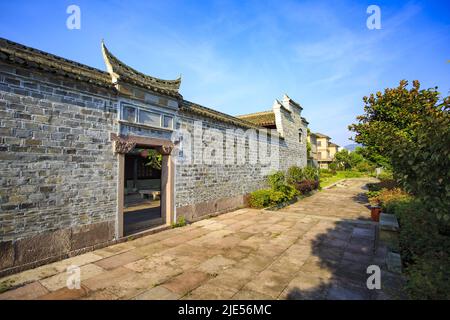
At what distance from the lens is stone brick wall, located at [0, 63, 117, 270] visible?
4406 mm

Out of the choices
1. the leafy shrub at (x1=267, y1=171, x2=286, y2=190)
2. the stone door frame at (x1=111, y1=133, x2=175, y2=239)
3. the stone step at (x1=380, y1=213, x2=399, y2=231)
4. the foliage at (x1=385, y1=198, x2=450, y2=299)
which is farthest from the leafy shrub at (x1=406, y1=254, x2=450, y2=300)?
the leafy shrub at (x1=267, y1=171, x2=286, y2=190)

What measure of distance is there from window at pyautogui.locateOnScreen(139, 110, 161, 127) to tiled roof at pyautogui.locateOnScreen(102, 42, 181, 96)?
0.76 meters

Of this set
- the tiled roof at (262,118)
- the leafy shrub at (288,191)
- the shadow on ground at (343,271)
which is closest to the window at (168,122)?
the shadow on ground at (343,271)

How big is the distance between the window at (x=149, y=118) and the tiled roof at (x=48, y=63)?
1.22m

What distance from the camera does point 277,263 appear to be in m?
4.95

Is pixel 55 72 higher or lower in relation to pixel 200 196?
higher

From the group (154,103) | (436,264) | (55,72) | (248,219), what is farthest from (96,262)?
(436,264)

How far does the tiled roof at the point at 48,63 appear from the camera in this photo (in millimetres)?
4426

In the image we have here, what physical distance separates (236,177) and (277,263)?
20.6 ft

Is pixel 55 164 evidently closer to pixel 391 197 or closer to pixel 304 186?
pixel 391 197

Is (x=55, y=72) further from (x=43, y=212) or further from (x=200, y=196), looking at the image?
(x=200, y=196)

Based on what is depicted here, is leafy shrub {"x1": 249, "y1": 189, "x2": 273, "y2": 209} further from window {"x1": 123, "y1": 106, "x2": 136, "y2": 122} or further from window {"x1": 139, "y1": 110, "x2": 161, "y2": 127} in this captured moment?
window {"x1": 123, "y1": 106, "x2": 136, "y2": 122}

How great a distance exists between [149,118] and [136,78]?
4.01 ft

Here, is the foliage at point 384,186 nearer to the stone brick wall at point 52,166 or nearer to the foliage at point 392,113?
the foliage at point 392,113
